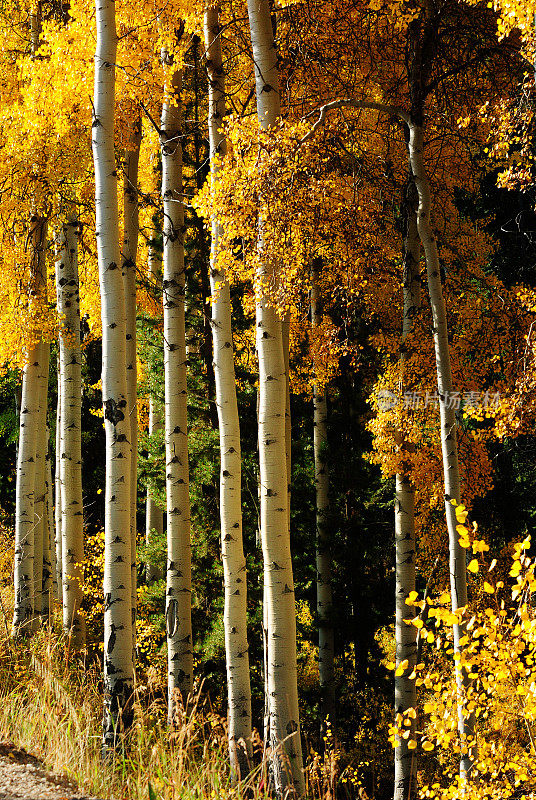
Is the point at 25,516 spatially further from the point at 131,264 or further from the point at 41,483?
the point at 131,264

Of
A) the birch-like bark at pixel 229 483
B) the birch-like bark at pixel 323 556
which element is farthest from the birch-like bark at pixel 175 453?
the birch-like bark at pixel 323 556

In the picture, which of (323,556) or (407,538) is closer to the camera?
(407,538)

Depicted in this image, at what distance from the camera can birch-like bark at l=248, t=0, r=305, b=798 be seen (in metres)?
4.95

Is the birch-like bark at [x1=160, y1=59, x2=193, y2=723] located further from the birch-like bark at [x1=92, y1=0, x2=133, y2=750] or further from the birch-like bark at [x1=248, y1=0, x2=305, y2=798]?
the birch-like bark at [x1=248, y1=0, x2=305, y2=798]

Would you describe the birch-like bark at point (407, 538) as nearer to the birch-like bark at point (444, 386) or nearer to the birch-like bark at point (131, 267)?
the birch-like bark at point (444, 386)

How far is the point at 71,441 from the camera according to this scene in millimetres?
8227

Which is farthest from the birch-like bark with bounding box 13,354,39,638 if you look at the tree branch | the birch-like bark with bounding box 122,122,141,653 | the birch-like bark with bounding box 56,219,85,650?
the tree branch

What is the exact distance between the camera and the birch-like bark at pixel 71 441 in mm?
8227

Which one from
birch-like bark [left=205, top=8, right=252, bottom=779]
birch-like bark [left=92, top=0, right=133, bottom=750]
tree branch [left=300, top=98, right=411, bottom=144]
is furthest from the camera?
birch-like bark [left=205, top=8, right=252, bottom=779]

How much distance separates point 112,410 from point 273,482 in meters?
1.30

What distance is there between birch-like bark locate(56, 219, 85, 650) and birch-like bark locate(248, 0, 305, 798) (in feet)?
12.1

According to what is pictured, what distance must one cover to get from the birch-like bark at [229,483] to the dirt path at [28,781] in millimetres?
2233

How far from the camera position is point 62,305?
346 inches

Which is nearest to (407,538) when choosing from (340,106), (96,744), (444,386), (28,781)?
(444,386)
